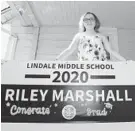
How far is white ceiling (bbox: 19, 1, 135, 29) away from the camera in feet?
13.0

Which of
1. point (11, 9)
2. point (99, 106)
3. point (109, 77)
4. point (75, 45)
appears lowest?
point (99, 106)

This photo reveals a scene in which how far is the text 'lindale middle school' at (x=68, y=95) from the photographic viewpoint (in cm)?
123

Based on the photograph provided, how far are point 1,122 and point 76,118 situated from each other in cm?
40

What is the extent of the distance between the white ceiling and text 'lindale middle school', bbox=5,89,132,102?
2.94m

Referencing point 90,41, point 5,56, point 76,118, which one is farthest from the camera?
point 5,56

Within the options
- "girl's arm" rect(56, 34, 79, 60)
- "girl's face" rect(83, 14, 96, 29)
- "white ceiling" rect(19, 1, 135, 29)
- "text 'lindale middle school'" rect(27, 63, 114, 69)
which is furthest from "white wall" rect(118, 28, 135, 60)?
"text 'lindale middle school'" rect(27, 63, 114, 69)

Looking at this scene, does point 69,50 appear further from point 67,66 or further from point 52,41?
point 52,41

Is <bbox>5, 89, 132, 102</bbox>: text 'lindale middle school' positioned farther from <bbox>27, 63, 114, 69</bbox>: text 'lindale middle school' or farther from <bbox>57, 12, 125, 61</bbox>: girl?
<bbox>57, 12, 125, 61</bbox>: girl

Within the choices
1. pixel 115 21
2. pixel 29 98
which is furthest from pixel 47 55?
pixel 29 98

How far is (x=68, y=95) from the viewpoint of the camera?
1235 mm

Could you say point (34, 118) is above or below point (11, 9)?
below

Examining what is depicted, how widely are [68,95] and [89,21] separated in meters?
1.15

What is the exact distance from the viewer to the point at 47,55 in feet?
14.7

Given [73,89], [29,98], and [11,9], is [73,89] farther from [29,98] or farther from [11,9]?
[11,9]
